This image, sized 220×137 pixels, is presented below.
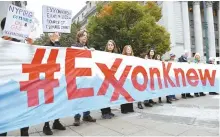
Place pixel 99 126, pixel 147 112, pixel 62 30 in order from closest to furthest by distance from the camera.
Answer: pixel 99 126
pixel 62 30
pixel 147 112

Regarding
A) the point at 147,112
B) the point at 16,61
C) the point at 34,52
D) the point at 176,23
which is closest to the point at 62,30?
the point at 34,52

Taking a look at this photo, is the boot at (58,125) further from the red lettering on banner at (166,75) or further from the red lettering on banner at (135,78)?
the red lettering on banner at (166,75)

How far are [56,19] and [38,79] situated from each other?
1625 millimetres

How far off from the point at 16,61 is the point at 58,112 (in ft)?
4.00

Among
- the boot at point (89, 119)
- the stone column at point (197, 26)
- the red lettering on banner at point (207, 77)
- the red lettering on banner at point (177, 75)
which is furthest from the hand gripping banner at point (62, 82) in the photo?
the stone column at point (197, 26)

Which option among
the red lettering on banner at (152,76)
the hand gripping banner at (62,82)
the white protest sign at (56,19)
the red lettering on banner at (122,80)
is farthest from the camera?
the red lettering on banner at (152,76)

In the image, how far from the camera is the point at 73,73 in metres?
6.16

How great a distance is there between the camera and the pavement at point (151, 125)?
548 centimetres

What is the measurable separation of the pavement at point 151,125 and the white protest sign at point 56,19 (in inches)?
80.4

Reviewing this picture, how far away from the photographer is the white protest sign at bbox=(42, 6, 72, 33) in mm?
6352

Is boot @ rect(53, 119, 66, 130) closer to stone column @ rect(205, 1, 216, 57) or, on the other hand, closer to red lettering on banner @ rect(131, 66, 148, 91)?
red lettering on banner @ rect(131, 66, 148, 91)

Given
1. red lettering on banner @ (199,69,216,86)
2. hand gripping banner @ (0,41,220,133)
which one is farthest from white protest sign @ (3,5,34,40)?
red lettering on banner @ (199,69,216,86)

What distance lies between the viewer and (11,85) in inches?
201

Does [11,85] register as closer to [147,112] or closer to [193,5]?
[147,112]
